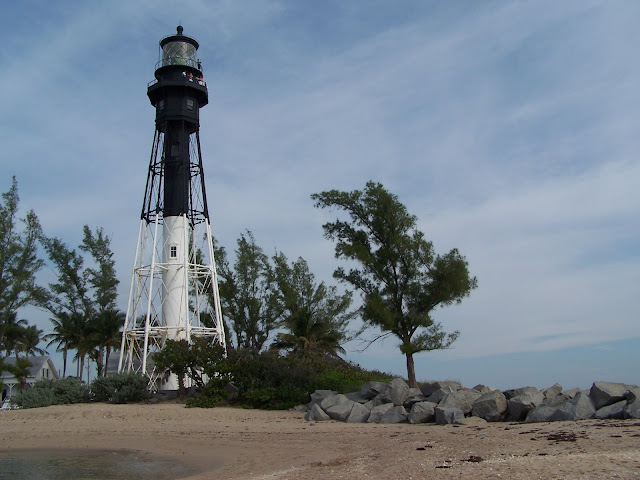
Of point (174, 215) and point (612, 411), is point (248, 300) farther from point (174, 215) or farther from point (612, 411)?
point (612, 411)

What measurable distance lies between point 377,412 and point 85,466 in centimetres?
843

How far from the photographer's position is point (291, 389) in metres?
21.8

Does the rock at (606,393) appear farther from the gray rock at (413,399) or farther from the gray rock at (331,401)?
the gray rock at (331,401)

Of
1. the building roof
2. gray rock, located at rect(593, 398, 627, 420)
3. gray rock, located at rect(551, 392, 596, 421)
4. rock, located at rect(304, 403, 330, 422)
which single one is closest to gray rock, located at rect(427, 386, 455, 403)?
rock, located at rect(304, 403, 330, 422)

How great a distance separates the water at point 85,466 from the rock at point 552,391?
35.9 feet

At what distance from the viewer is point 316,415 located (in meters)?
18.2

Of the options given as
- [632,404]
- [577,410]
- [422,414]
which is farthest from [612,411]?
[422,414]

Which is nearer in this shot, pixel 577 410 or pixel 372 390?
pixel 577 410

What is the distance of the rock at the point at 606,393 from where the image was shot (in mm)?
14492

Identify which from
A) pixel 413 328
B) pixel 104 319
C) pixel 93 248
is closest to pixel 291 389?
pixel 413 328

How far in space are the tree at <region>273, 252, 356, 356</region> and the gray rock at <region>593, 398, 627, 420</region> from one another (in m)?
21.1

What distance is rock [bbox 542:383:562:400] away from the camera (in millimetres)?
17222

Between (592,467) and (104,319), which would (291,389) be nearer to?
(592,467)

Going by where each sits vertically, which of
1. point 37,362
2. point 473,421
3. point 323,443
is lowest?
point 323,443
